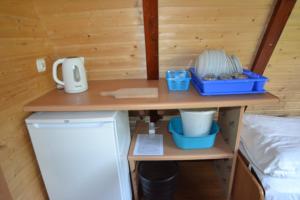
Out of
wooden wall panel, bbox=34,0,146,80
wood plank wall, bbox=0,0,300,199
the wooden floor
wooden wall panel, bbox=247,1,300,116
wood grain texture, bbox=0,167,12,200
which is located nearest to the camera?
wood grain texture, bbox=0,167,12,200

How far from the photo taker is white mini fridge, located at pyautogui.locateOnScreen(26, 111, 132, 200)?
108 centimetres

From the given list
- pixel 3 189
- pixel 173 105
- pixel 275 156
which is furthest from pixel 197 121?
pixel 3 189

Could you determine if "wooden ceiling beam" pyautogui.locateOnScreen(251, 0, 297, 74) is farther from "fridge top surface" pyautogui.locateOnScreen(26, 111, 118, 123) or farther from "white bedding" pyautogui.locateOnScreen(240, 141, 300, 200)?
"fridge top surface" pyautogui.locateOnScreen(26, 111, 118, 123)

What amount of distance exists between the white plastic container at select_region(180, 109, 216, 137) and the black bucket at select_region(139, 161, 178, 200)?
0.40 metres

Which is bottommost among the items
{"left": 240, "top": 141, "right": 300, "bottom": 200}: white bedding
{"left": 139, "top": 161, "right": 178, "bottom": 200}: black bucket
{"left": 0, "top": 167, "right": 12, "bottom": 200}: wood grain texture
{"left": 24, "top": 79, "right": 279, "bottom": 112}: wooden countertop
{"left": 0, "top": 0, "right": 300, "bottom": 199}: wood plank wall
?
{"left": 139, "top": 161, "right": 178, "bottom": 200}: black bucket

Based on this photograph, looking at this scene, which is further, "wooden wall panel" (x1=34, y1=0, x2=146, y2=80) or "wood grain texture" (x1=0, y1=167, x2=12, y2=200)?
"wooden wall panel" (x1=34, y1=0, x2=146, y2=80)

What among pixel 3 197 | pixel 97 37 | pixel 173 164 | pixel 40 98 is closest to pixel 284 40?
pixel 173 164

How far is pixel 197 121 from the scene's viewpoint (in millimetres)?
1254

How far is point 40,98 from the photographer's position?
126cm

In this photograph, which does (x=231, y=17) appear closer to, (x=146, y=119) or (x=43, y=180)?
(x=146, y=119)

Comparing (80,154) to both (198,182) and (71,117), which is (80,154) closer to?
(71,117)

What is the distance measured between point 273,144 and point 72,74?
1.53m

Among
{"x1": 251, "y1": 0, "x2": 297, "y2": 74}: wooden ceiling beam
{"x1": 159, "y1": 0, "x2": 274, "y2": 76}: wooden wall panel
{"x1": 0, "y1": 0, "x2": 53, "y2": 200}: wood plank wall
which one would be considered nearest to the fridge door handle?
{"x1": 0, "y1": 0, "x2": 53, "y2": 200}: wood plank wall

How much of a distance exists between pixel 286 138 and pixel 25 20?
2.08 metres
